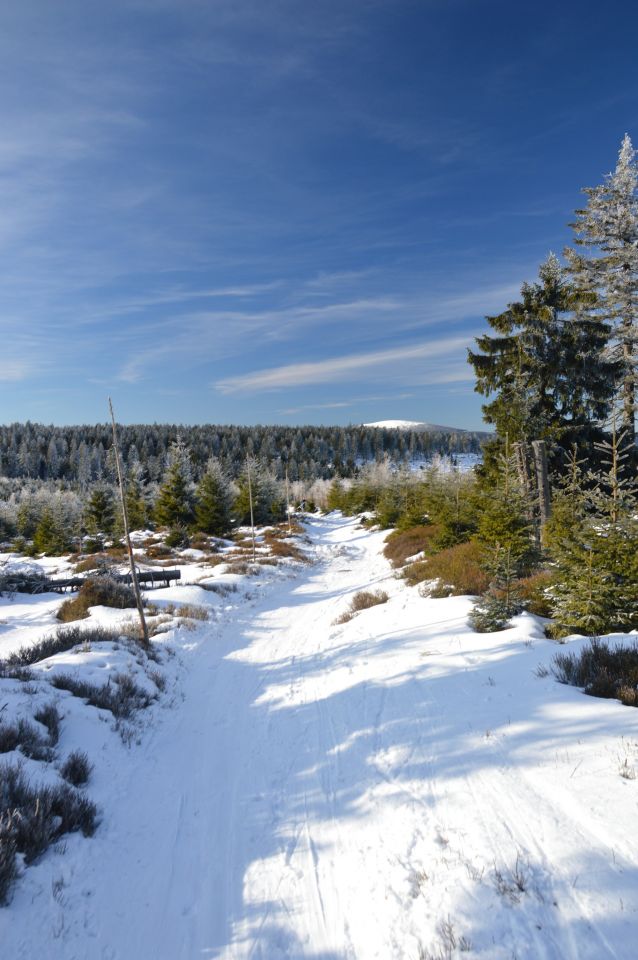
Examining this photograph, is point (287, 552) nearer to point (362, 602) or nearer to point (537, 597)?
point (362, 602)

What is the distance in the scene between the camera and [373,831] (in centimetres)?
430

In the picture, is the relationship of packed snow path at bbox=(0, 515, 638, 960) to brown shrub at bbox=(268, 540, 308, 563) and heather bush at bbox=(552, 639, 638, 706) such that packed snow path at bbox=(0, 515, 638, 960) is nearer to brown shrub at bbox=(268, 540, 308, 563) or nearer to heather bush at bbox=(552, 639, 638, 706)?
heather bush at bbox=(552, 639, 638, 706)

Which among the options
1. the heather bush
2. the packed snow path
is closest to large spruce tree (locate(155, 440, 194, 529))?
the packed snow path

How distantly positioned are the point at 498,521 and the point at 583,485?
9.61 meters

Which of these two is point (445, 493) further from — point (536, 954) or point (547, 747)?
point (536, 954)

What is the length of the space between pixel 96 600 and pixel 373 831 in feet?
43.8

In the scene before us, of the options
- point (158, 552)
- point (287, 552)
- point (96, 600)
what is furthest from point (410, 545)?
point (158, 552)

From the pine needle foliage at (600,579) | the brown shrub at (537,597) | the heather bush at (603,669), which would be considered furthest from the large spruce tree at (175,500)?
the heather bush at (603,669)

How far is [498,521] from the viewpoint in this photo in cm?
1127

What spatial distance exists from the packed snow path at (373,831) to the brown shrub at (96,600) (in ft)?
26.0

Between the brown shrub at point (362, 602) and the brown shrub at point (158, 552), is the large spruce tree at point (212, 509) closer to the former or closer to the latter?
the brown shrub at point (158, 552)

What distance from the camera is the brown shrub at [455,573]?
1204cm

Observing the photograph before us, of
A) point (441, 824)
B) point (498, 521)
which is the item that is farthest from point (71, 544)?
point (441, 824)

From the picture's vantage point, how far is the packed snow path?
10.5 ft
